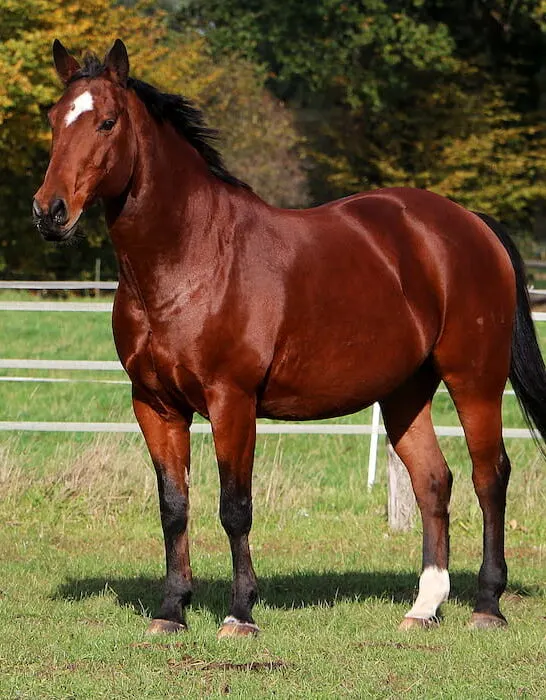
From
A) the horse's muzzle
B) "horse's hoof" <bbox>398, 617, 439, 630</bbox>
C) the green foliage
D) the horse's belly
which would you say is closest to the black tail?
the horse's belly

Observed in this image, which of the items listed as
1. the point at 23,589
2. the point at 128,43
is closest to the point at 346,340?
the point at 23,589

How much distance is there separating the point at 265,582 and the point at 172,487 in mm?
1314

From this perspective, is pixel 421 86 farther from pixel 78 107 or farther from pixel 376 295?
pixel 78 107

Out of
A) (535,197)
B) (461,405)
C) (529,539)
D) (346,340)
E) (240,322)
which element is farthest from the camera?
(535,197)

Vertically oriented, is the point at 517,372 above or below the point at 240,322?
below

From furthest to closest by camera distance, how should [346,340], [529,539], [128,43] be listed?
[128,43], [529,539], [346,340]

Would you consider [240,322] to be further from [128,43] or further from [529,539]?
[128,43]

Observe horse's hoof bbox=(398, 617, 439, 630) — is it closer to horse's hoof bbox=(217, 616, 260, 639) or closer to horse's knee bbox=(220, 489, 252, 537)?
horse's hoof bbox=(217, 616, 260, 639)

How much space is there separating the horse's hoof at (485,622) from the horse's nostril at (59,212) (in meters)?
2.71

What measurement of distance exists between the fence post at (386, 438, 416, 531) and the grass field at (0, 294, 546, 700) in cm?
13

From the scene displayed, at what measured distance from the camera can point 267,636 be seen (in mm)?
5227

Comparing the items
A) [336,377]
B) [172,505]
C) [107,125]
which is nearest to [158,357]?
[172,505]

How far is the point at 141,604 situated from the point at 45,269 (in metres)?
23.3

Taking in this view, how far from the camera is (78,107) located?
4973 millimetres
